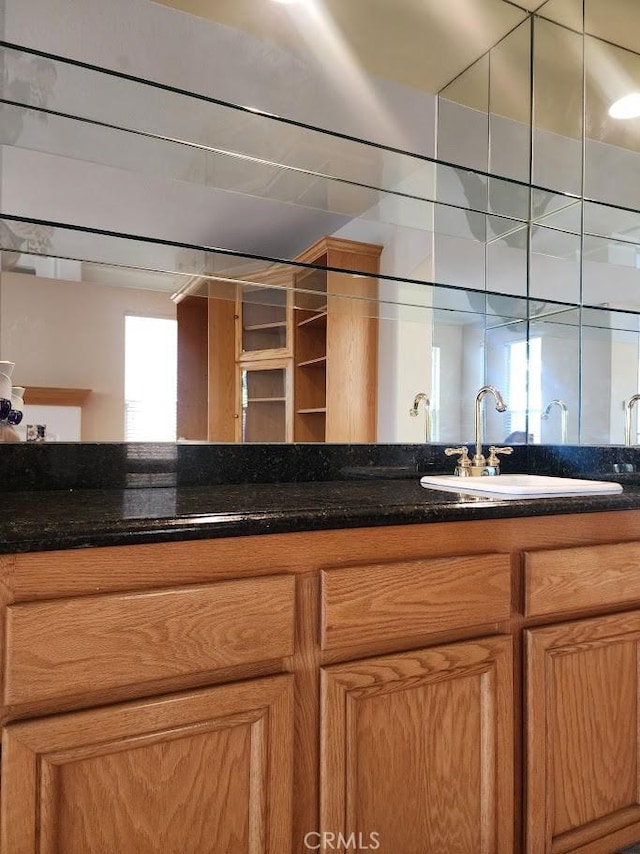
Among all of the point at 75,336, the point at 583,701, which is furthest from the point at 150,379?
the point at 583,701

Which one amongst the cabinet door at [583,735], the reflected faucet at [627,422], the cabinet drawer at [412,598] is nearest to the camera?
the cabinet drawer at [412,598]

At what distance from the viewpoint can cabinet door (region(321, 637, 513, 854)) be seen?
1.00 meters

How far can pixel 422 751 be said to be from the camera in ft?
3.50

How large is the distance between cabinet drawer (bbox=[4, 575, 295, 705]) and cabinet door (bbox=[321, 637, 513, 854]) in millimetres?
166

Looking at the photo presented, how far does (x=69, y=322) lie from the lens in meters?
1.38

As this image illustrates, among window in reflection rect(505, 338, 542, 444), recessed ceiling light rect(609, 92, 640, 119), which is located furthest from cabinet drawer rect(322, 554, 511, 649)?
recessed ceiling light rect(609, 92, 640, 119)

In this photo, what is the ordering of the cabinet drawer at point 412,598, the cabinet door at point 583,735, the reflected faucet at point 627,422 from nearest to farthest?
1. the cabinet drawer at point 412,598
2. the cabinet door at point 583,735
3. the reflected faucet at point 627,422

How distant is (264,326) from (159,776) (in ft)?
3.55

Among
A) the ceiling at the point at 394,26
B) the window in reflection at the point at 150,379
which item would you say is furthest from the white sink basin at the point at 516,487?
the ceiling at the point at 394,26

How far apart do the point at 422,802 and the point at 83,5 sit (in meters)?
1.92

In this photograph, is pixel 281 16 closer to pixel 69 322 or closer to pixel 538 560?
pixel 69 322

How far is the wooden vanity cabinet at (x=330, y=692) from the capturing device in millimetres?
815

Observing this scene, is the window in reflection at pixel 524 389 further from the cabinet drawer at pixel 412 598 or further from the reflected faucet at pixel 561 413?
the cabinet drawer at pixel 412 598

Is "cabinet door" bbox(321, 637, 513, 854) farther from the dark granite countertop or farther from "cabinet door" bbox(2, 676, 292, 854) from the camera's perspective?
the dark granite countertop
